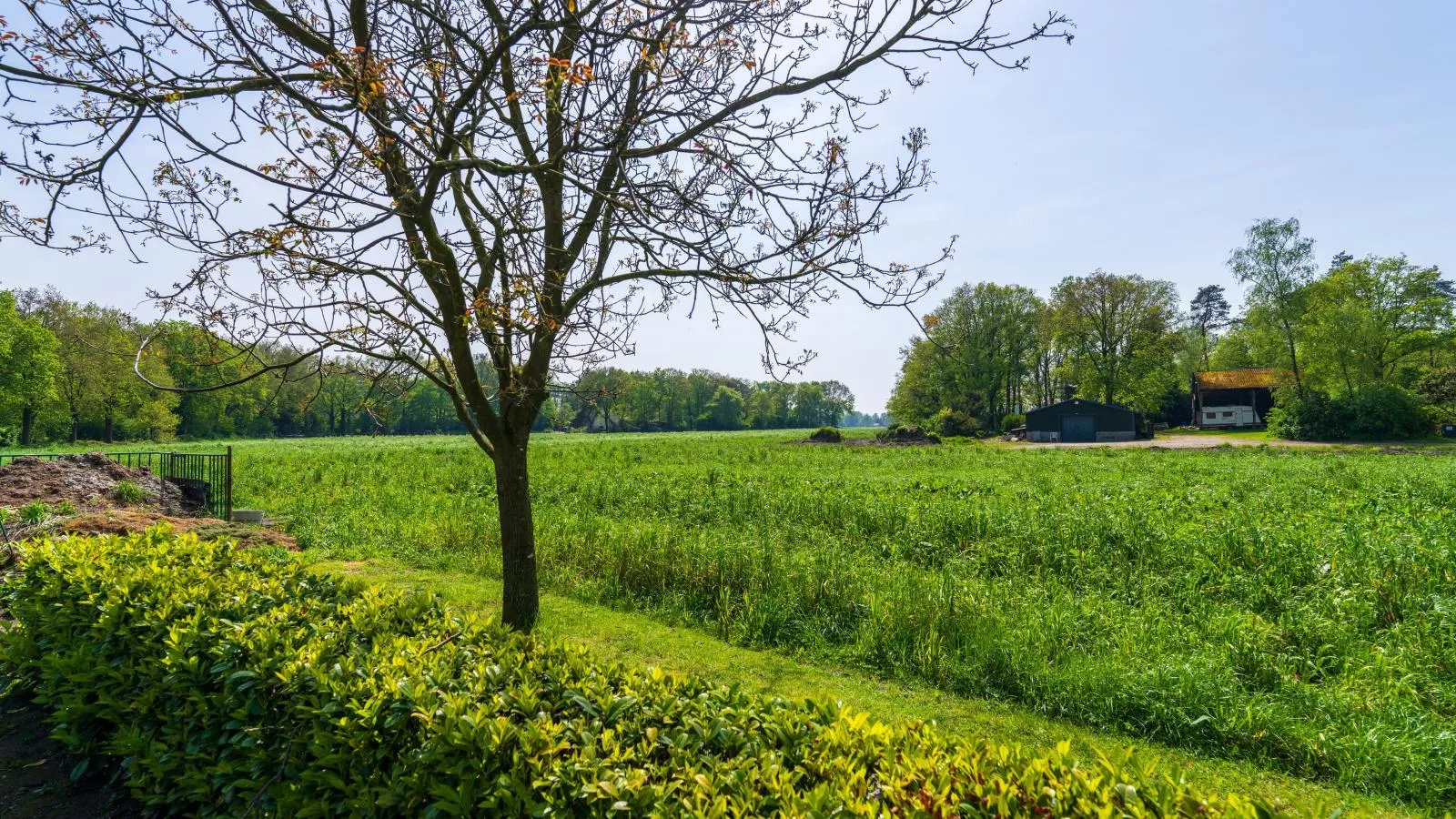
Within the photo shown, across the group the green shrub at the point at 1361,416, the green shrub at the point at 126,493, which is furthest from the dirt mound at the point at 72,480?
the green shrub at the point at 1361,416

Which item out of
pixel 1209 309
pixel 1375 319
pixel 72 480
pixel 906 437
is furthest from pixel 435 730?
pixel 1209 309

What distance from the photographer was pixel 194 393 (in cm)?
1045

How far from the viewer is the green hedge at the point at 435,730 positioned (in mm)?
2094

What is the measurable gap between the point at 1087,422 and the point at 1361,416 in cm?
1387

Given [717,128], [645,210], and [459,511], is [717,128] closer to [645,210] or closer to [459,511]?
[645,210]

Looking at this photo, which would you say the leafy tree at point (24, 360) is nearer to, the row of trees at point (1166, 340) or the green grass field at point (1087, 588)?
the green grass field at point (1087, 588)

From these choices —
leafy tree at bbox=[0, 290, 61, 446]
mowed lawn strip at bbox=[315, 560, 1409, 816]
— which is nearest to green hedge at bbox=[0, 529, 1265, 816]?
mowed lawn strip at bbox=[315, 560, 1409, 816]

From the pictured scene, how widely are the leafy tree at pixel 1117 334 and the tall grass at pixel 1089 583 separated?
37218 millimetres

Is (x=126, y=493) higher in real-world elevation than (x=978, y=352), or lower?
lower

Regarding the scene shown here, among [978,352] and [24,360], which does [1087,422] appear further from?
[24,360]

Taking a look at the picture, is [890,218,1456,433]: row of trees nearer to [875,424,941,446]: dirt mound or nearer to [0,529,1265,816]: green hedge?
[875,424,941,446]: dirt mound

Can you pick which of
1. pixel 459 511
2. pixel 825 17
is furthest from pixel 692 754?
pixel 459 511

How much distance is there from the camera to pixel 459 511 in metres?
13.1

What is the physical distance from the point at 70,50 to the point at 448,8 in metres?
2.28
